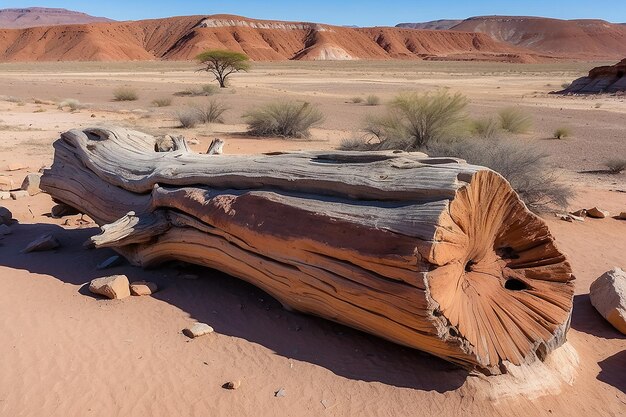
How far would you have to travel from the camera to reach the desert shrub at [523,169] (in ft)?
28.3

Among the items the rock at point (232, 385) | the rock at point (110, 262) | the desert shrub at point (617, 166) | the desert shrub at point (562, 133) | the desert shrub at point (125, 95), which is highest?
the rock at point (232, 385)

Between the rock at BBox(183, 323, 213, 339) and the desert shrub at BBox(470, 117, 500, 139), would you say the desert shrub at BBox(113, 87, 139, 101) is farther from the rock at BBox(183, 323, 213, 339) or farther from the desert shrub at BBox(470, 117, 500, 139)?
the rock at BBox(183, 323, 213, 339)

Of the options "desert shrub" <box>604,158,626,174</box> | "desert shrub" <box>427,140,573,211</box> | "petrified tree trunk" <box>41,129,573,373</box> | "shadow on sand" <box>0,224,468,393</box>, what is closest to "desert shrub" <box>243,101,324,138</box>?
"desert shrub" <box>427,140,573,211</box>

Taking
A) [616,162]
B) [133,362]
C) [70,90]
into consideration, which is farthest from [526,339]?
[70,90]

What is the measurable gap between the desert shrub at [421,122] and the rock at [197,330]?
9.12m

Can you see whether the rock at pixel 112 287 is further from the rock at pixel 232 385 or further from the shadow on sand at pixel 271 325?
the rock at pixel 232 385

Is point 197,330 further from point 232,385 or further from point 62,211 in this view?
point 62,211

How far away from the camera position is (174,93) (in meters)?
31.0

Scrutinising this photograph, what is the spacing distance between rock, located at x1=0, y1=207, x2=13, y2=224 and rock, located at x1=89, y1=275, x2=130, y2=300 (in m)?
3.08

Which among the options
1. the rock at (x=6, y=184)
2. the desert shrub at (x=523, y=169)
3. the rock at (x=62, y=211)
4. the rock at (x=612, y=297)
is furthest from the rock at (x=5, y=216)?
the desert shrub at (x=523, y=169)

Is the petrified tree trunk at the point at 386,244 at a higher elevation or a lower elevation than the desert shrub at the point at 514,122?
higher

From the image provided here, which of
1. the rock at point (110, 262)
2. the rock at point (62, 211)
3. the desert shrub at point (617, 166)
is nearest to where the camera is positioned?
the rock at point (110, 262)

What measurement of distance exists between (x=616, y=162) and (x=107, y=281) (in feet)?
34.5

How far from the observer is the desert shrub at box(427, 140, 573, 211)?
340 inches
